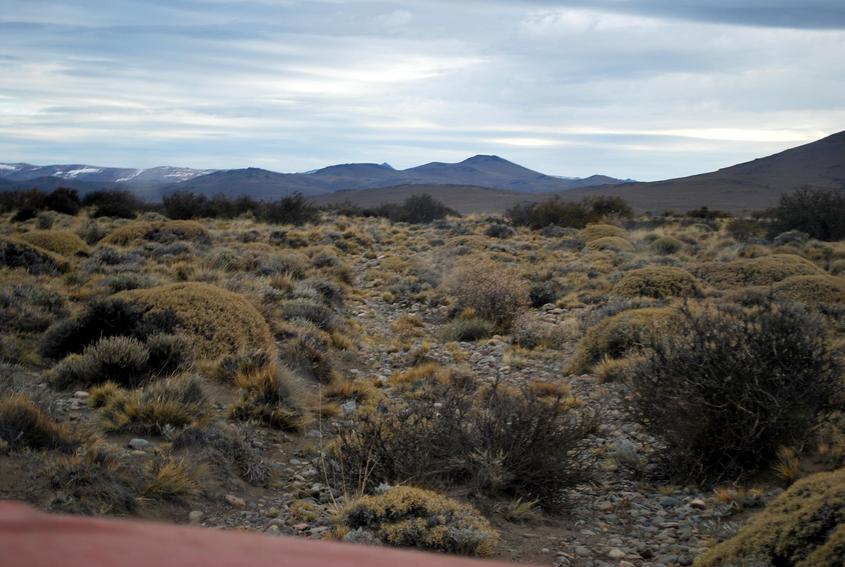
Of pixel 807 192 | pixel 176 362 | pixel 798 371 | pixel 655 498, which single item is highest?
pixel 807 192

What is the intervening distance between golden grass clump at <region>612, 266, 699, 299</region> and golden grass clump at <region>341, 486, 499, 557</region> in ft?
28.7

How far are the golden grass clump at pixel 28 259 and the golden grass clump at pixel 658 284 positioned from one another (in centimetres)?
1103

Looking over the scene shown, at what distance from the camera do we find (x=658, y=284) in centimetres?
1252

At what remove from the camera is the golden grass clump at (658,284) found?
12305mm

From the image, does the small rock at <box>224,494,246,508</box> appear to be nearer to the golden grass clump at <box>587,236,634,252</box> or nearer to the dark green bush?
the golden grass clump at <box>587,236,634,252</box>

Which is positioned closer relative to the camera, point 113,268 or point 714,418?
point 714,418

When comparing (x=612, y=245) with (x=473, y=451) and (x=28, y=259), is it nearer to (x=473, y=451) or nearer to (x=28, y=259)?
(x=28, y=259)

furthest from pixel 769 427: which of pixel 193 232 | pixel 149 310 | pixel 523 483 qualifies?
pixel 193 232

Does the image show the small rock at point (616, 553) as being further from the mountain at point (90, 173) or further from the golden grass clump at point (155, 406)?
the mountain at point (90, 173)

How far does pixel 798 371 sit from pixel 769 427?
Answer: 0.55m

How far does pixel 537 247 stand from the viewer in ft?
81.7

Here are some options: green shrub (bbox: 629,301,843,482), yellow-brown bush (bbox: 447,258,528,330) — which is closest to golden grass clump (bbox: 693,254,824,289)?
yellow-brown bush (bbox: 447,258,528,330)

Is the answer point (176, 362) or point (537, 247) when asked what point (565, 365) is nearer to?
point (176, 362)

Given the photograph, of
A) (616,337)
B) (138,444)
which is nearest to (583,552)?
(138,444)
